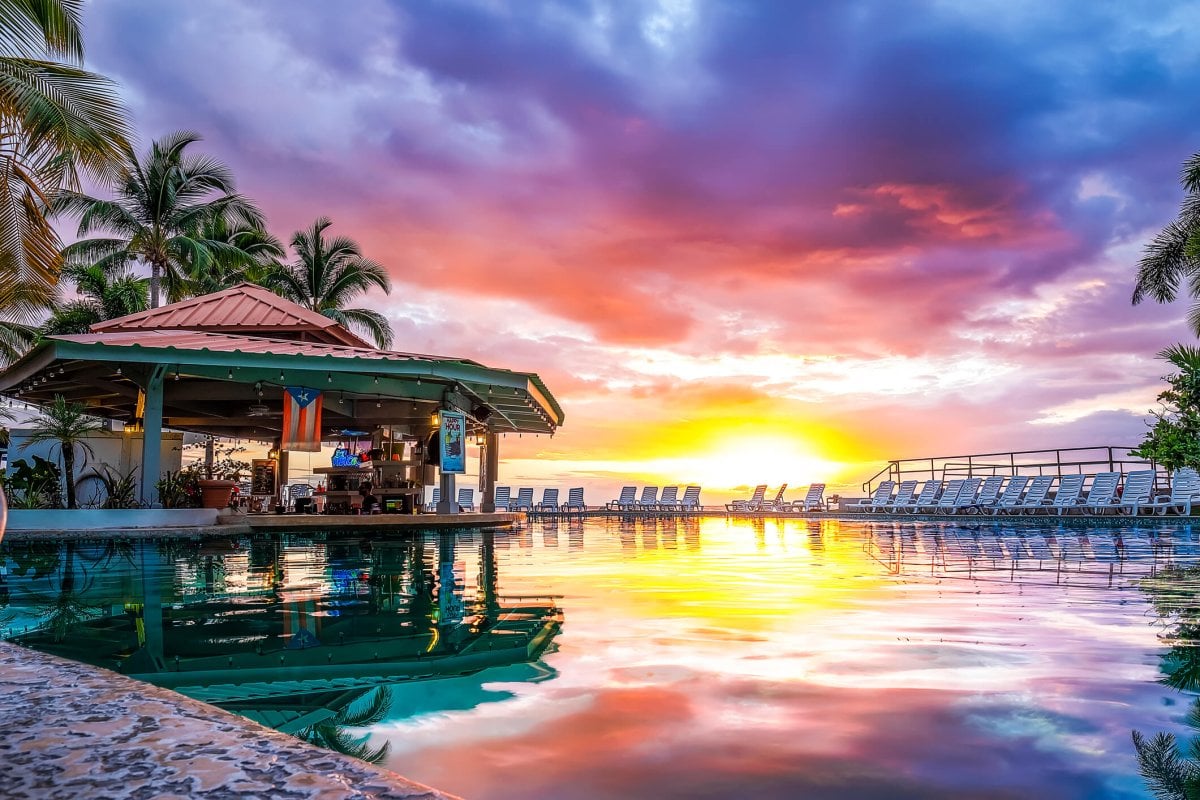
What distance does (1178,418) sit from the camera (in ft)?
29.2

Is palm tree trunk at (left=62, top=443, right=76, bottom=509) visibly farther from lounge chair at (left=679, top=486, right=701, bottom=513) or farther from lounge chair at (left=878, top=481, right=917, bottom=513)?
lounge chair at (left=679, top=486, right=701, bottom=513)

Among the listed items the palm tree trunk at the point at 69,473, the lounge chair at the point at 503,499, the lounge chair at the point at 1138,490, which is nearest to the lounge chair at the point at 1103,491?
the lounge chair at the point at 1138,490

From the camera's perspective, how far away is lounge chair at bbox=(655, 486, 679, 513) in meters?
31.8

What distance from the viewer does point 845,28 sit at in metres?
12.8

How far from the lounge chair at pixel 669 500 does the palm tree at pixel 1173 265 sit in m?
16.8

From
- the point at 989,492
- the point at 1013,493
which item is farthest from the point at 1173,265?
the point at 989,492

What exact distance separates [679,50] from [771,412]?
15.5 metres

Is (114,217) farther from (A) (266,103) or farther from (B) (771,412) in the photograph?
(B) (771,412)

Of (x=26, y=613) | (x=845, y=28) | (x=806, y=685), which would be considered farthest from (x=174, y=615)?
(x=845, y=28)

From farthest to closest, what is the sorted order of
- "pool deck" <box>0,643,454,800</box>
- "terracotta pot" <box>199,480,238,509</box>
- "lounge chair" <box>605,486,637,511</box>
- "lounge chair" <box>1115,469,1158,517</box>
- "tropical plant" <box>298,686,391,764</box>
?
"lounge chair" <box>605,486,637,511</box> → "lounge chair" <box>1115,469,1158,517</box> → "terracotta pot" <box>199,480,238,509</box> → "tropical plant" <box>298,686,391,764</box> → "pool deck" <box>0,643,454,800</box>

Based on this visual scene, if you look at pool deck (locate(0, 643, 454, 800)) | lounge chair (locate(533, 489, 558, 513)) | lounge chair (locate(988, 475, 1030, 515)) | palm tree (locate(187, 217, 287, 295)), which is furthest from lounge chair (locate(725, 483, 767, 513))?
pool deck (locate(0, 643, 454, 800))

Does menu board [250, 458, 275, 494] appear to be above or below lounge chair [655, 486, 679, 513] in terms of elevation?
above

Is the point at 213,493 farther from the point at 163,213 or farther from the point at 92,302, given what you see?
the point at 92,302

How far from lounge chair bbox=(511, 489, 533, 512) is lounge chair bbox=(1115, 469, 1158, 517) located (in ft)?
65.8
